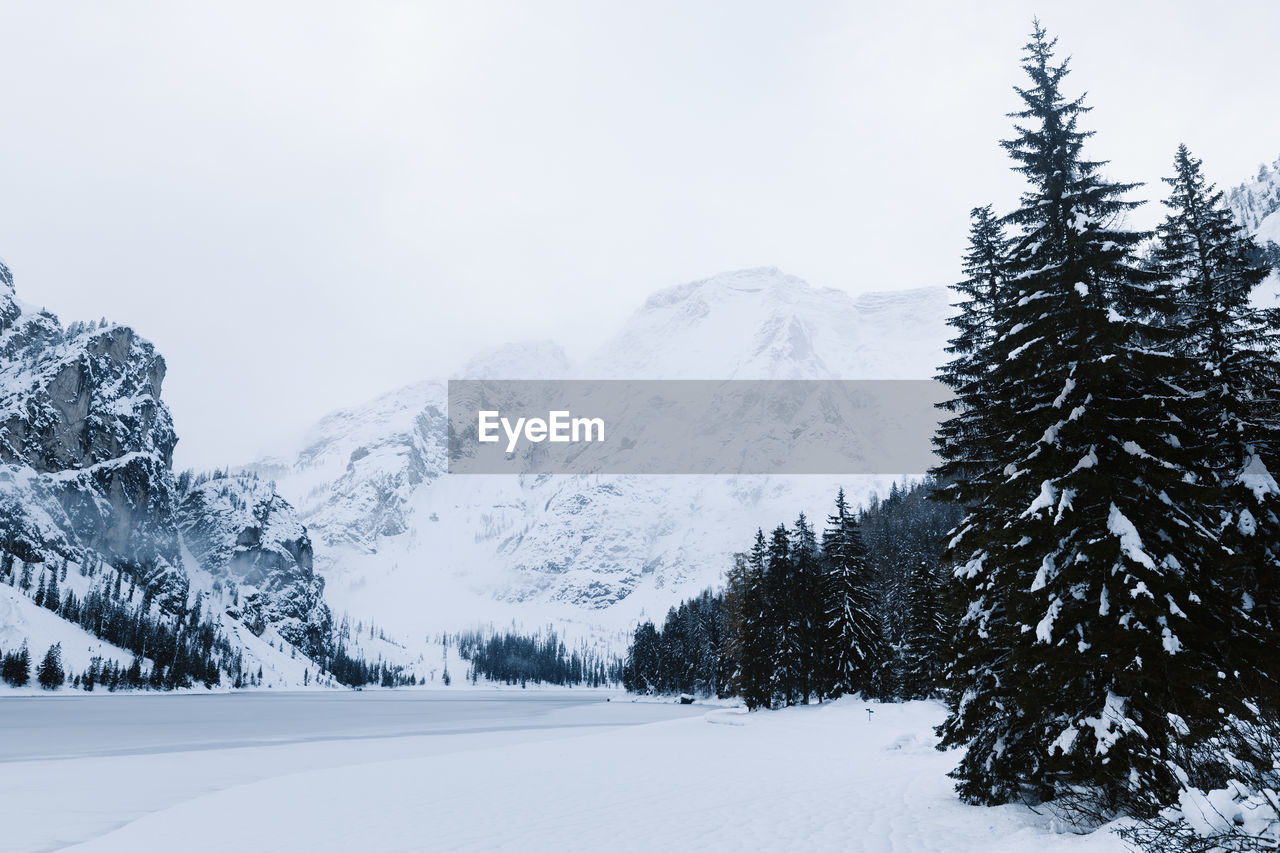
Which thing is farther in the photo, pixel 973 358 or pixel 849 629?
pixel 849 629

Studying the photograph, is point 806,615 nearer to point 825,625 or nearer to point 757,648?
point 825,625

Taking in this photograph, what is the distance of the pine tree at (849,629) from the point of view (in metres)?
62.7

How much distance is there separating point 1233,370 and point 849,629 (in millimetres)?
46221

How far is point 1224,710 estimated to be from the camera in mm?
12242

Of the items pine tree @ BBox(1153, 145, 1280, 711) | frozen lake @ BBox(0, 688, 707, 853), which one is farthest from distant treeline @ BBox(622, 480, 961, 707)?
pine tree @ BBox(1153, 145, 1280, 711)

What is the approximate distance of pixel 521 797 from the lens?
2117 cm

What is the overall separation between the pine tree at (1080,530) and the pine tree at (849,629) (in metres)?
48.2

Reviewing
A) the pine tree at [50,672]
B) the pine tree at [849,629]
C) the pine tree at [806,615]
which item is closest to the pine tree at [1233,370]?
the pine tree at [849,629]

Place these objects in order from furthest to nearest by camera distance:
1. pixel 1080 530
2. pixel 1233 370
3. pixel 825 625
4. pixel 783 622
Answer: pixel 783 622 < pixel 825 625 < pixel 1233 370 < pixel 1080 530

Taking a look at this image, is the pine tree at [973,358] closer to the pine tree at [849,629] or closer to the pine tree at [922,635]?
the pine tree at [922,635]

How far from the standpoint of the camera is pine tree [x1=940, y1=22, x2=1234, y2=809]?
40.0 feet

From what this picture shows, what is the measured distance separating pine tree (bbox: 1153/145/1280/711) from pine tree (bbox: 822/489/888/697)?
44.5 meters

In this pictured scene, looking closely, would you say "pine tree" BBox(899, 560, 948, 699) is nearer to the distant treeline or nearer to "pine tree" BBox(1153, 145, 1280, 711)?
the distant treeline

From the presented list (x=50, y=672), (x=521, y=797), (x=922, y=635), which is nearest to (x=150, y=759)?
(x=521, y=797)
